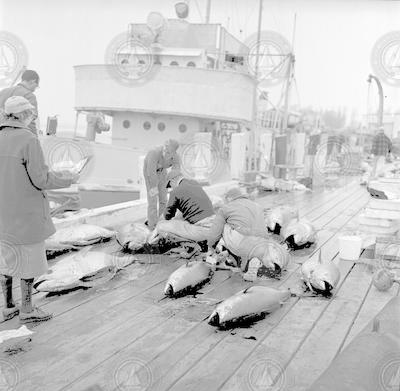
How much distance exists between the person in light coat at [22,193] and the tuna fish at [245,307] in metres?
1.46

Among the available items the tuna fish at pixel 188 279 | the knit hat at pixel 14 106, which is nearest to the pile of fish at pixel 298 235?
the tuna fish at pixel 188 279

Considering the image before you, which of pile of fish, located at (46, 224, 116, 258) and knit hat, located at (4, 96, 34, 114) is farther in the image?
pile of fish, located at (46, 224, 116, 258)

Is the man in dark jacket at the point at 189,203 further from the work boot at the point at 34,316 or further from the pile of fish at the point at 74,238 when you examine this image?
the work boot at the point at 34,316

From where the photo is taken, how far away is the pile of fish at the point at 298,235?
263 inches

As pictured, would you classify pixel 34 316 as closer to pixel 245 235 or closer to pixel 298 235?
pixel 245 235

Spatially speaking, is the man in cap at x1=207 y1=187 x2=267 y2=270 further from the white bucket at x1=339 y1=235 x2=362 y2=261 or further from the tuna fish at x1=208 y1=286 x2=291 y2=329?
the white bucket at x1=339 y1=235 x2=362 y2=261

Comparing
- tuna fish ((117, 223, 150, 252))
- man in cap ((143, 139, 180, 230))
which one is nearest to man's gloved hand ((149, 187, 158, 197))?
man in cap ((143, 139, 180, 230))

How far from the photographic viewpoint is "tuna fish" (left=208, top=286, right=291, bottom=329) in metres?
3.76

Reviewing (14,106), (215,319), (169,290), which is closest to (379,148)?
(169,290)

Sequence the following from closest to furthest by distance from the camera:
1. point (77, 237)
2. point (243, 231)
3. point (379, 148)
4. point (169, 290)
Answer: point (169, 290)
point (243, 231)
point (77, 237)
point (379, 148)

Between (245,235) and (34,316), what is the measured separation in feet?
7.93

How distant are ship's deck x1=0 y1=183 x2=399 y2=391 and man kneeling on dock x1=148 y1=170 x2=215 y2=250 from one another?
856mm

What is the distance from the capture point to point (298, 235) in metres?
6.68

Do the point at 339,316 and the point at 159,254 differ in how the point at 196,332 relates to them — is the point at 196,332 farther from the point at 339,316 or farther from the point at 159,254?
the point at 159,254
